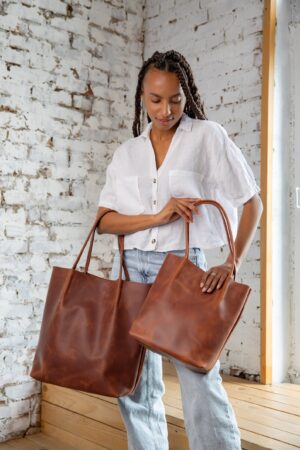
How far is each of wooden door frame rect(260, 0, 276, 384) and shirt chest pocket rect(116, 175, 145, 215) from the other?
3.57 ft

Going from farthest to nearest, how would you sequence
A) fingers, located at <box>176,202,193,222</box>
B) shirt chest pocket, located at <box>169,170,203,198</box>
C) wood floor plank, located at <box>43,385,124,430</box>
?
wood floor plank, located at <box>43,385,124,430</box> → shirt chest pocket, located at <box>169,170,203,198</box> → fingers, located at <box>176,202,193,222</box>

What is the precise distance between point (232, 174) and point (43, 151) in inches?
57.4

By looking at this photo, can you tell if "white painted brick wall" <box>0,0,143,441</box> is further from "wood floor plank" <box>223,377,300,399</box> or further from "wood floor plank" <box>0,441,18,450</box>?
"wood floor plank" <box>223,377,300,399</box>

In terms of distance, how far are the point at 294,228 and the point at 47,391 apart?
1.40m

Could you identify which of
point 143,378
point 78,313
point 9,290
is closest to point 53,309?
point 78,313

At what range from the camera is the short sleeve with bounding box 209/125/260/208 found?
64.2 inches

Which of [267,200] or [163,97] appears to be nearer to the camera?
[163,97]

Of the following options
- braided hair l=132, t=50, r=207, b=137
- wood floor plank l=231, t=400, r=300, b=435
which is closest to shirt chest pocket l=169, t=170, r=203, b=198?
braided hair l=132, t=50, r=207, b=137

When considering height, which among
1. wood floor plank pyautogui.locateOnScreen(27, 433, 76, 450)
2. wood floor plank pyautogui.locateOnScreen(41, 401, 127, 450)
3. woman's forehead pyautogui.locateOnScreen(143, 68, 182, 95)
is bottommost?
wood floor plank pyautogui.locateOnScreen(27, 433, 76, 450)

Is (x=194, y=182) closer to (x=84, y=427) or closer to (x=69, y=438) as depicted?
(x=84, y=427)

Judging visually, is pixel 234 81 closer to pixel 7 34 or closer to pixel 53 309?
pixel 7 34

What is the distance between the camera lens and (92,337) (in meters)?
1.64

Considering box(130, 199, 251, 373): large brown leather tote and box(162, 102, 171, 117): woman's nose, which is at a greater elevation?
box(162, 102, 171, 117): woman's nose

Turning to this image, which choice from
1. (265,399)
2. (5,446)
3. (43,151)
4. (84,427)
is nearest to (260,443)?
(265,399)
